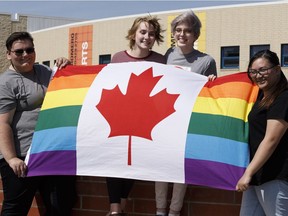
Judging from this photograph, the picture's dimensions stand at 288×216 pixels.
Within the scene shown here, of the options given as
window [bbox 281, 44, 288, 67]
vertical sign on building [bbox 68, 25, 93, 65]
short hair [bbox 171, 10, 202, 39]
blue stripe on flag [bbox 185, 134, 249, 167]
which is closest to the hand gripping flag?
blue stripe on flag [bbox 185, 134, 249, 167]

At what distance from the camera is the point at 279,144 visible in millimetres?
3807

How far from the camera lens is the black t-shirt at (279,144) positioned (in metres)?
3.73

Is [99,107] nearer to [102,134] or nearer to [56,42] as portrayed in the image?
[102,134]

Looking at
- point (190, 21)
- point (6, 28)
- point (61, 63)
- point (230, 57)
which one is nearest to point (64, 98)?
point (61, 63)

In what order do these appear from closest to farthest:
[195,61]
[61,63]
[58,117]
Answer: [58,117] < [195,61] < [61,63]

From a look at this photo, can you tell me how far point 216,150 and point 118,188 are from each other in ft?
2.90

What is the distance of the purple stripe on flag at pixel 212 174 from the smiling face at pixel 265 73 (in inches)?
24.9

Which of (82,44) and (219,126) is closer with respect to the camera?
(219,126)

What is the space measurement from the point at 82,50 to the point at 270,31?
16.1 metres

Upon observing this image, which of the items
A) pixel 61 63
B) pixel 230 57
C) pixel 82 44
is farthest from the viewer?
pixel 82 44

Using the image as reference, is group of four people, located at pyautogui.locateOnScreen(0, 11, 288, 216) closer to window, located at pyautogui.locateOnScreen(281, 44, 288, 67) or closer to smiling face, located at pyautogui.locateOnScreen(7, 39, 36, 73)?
smiling face, located at pyautogui.locateOnScreen(7, 39, 36, 73)

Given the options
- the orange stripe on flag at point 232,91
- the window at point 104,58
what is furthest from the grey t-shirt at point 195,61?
the window at point 104,58

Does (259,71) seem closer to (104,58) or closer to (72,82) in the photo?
(72,82)

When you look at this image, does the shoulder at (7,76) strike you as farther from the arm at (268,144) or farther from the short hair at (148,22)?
the arm at (268,144)
